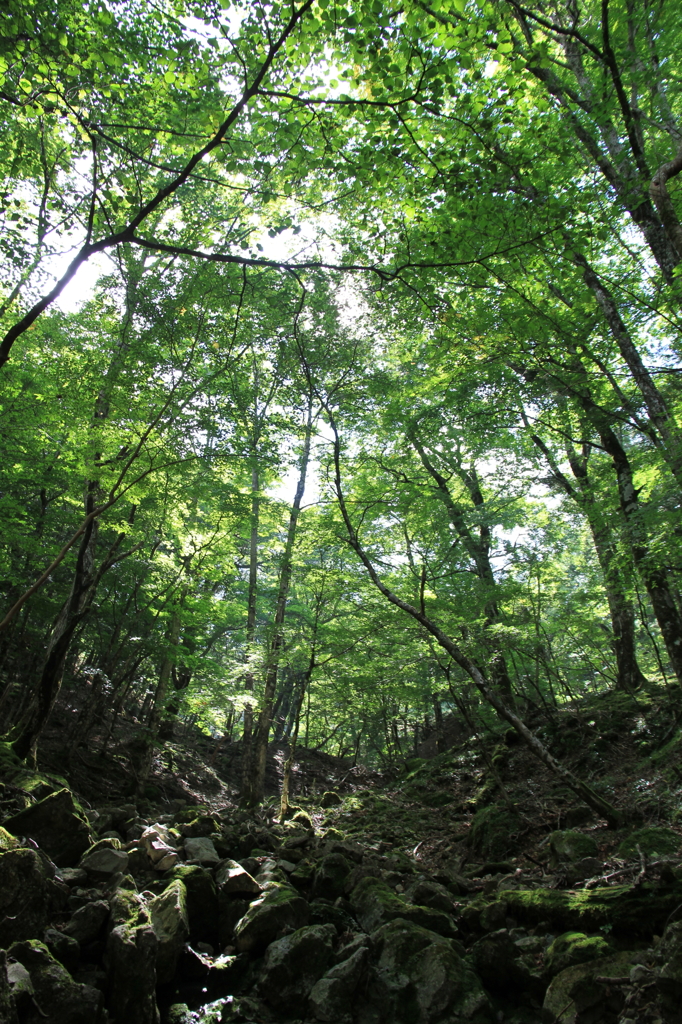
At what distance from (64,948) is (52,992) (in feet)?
1.78

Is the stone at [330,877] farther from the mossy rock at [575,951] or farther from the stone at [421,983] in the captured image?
the mossy rock at [575,951]

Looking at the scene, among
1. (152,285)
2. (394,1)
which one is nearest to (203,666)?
(152,285)

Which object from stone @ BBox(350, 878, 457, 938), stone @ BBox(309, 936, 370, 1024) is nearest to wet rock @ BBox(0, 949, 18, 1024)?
stone @ BBox(309, 936, 370, 1024)

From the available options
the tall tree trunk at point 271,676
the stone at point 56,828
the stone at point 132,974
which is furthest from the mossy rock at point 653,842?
the tall tree trunk at point 271,676

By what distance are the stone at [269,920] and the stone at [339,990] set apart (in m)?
0.84

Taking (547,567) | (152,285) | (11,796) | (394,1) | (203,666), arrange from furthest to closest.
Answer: (547,567), (203,666), (152,285), (11,796), (394,1)

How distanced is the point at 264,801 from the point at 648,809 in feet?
25.1

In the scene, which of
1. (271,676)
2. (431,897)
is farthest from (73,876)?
(271,676)

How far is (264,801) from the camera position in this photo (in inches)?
424

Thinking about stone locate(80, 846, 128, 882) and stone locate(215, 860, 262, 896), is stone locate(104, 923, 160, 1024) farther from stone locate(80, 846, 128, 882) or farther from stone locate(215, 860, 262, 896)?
stone locate(215, 860, 262, 896)

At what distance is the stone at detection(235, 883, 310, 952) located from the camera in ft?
15.0

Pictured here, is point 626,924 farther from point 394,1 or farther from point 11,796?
point 394,1

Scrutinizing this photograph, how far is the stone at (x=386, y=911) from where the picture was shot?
4.54 m

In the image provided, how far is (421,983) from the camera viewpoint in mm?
3734
